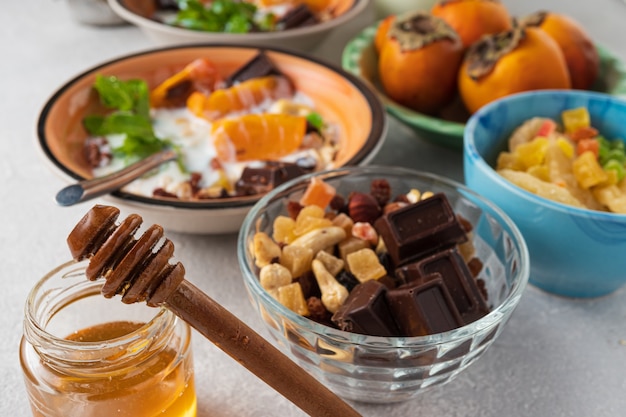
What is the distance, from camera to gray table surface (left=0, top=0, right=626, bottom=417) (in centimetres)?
77

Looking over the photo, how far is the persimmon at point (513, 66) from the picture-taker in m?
1.10

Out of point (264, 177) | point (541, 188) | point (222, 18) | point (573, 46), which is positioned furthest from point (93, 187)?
point (573, 46)

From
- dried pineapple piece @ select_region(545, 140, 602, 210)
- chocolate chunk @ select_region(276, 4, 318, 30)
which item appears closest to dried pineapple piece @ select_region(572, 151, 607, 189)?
dried pineapple piece @ select_region(545, 140, 602, 210)

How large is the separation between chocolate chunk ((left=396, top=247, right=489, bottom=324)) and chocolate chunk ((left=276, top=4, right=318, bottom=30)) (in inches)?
33.0

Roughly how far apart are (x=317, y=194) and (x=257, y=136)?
0.91 ft

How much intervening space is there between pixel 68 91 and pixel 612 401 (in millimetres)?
902

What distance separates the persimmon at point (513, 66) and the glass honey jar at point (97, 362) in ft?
2.21

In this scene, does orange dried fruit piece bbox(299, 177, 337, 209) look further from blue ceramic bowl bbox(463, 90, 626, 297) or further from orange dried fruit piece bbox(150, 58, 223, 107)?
orange dried fruit piece bbox(150, 58, 223, 107)

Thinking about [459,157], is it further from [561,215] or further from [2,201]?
[2,201]

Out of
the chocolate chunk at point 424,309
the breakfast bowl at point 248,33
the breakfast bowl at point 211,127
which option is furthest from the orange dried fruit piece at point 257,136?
the chocolate chunk at point 424,309

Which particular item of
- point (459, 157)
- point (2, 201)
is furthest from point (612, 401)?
point (2, 201)

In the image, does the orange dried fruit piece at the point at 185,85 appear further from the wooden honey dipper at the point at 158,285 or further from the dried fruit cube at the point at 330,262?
the wooden honey dipper at the point at 158,285

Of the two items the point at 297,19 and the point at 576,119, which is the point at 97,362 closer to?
the point at 576,119

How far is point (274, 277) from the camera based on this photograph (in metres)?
0.74
